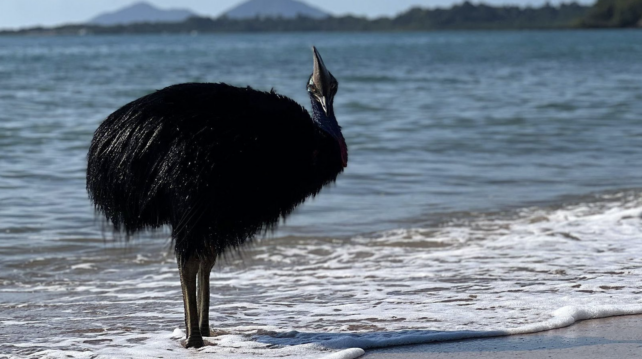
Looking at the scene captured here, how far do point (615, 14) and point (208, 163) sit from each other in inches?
4936

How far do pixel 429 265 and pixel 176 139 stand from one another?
2.51m

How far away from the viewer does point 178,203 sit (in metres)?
4.21

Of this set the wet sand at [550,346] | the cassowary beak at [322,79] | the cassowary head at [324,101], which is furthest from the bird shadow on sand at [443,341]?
the cassowary beak at [322,79]

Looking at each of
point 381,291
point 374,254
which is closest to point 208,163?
point 381,291

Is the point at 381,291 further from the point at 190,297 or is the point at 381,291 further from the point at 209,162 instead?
the point at 209,162

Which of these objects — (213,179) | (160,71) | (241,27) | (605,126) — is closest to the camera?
(213,179)

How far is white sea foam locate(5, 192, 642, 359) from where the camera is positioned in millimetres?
4547

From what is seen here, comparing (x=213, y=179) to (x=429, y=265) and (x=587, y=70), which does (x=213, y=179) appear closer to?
(x=429, y=265)

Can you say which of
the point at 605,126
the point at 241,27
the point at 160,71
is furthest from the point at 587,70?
the point at 241,27

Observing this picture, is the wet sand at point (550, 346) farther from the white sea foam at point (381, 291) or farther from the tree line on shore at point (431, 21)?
the tree line on shore at point (431, 21)

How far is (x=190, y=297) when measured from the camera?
4.39 meters

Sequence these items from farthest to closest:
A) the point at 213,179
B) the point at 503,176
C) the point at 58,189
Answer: the point at 503,176 → the point at 58,189 → the point at 213,179

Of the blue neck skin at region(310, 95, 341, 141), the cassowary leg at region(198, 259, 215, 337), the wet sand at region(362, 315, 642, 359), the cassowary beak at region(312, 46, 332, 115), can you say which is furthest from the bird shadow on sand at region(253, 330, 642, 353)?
the cassowary beak at region(312, 46, 332, 115)

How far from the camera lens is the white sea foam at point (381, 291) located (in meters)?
4.55
